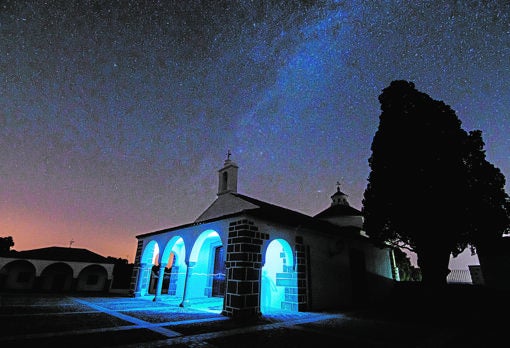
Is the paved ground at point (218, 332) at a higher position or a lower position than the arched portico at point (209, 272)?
lower

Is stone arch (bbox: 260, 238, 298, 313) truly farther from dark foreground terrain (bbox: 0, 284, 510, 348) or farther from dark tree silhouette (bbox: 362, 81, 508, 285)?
dark tree silhouette (bbox: 362, 81, 508, 285)

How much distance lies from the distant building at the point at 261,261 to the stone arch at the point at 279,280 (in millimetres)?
36

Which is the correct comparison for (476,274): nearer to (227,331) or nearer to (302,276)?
(302,276)

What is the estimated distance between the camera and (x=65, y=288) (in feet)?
83.8

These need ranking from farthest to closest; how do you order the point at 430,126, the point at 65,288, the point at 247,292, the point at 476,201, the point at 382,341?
the point at 65,288
the point at 430,126
the point at 476,201
the point at 247,292
the point at 382,341

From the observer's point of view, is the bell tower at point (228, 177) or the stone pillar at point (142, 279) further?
the bell tower at point (228, 177)

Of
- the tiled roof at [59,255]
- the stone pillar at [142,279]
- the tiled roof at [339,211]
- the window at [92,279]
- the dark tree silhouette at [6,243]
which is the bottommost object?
the window at [92,279]

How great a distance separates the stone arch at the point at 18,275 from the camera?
2344 centimetres

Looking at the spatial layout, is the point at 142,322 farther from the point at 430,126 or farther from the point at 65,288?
the point at 65,288

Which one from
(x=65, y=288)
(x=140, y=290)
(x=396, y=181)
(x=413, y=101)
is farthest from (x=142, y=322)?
(x=65, y=288)

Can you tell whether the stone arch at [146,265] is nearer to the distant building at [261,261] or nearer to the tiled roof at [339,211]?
the distant building at [261,261]

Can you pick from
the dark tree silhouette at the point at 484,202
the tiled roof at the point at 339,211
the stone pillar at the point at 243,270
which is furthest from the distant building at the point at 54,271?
the dark tree silhouette at the point at 484,202

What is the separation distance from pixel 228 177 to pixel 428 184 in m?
9.45

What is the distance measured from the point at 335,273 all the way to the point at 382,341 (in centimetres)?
657
